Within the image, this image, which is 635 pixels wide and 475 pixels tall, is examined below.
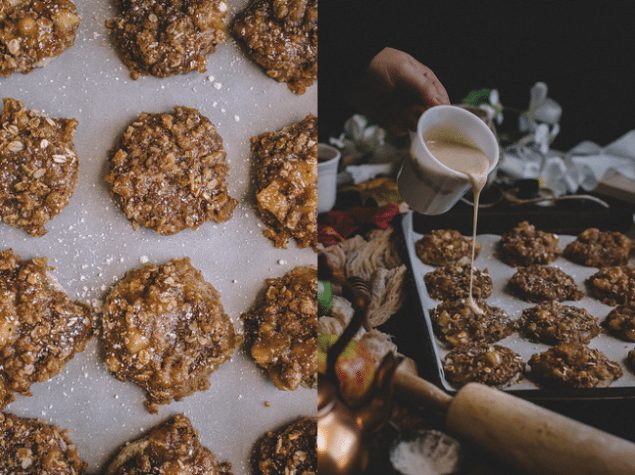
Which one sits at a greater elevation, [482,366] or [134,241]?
[482,366]

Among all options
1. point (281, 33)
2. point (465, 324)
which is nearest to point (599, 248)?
point (465, 324)

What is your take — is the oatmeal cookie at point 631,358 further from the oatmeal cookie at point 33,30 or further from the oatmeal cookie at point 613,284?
the oatmeal cookie at point 33,30

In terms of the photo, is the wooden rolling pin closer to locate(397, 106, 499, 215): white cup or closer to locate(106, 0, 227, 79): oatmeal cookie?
locate(397, 106, 499, 215): white cup

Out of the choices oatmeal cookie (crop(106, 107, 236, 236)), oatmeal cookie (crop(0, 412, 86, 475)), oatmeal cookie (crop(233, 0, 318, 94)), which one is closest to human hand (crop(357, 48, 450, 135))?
oatmeal cookie (crop(233, 0, 318, 94))

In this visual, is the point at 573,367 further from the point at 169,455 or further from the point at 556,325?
the point at 169,455

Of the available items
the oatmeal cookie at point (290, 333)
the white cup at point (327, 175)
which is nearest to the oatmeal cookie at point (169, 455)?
the oatmeal cookie at point (290, 333)

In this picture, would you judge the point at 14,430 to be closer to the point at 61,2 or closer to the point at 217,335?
the point at 217,335

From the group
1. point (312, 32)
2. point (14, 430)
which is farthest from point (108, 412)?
point (312, 32)
